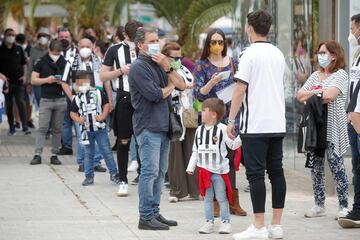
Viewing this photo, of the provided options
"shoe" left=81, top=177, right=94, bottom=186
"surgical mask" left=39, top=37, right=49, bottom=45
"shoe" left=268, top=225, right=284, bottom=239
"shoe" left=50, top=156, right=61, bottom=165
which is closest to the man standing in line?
"shoe" left=268, top=225, right=284, bottom=239

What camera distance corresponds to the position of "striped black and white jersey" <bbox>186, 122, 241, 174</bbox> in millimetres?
9523

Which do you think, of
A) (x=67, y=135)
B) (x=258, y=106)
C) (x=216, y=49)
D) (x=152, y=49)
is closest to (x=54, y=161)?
(x=67, y=135)

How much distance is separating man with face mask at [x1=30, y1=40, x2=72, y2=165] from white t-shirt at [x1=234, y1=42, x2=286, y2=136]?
22.9 ft

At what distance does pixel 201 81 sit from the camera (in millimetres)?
10758

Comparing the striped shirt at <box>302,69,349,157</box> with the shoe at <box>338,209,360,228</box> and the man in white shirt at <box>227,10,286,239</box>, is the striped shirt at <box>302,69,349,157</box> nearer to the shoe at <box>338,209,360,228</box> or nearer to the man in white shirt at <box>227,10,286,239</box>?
the shoe at <box>338,209,360,228</box>

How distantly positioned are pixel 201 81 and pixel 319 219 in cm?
189

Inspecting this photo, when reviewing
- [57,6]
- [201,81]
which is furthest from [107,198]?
[57,6]

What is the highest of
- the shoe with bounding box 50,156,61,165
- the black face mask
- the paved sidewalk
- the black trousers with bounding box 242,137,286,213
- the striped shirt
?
the black face mask

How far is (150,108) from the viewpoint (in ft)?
30.8

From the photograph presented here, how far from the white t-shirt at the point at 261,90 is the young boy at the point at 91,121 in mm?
4189

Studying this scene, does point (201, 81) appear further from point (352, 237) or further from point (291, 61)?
point (291, 61)

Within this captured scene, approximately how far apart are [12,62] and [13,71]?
240 mm

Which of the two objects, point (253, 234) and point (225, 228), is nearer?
point (253, 234)

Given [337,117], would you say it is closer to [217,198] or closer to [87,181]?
[217,198]
